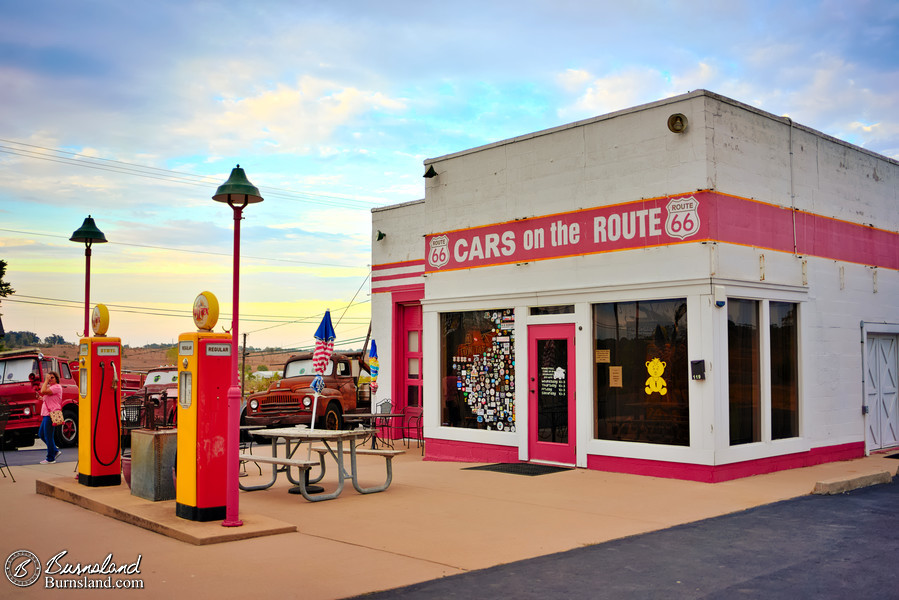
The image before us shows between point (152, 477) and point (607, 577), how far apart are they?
Answer: 18.3 ft

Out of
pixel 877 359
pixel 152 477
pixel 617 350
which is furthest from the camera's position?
pixel 877 359

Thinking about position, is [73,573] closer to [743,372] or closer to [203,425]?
[203,425]

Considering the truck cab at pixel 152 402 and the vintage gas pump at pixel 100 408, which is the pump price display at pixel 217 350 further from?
the truck cab at pixel 152 402

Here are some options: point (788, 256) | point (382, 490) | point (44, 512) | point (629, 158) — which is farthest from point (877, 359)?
point (44, 512)

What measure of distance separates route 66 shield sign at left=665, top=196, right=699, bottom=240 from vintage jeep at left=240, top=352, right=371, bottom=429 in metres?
10.0

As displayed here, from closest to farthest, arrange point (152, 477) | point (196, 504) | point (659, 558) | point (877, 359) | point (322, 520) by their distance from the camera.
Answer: point (659, 558), point (196, 504), point (322, 520), point (152, 477), point (877, 359)

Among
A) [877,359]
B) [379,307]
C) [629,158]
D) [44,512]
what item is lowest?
[44,512]

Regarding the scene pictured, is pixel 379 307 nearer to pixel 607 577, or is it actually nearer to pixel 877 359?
Result: pixel 877 359

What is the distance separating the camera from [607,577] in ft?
20.5

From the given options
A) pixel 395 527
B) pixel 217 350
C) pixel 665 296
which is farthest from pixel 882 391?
pixel 217 350

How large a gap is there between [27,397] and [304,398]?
6093mm

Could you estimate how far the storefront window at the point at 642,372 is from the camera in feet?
37.4

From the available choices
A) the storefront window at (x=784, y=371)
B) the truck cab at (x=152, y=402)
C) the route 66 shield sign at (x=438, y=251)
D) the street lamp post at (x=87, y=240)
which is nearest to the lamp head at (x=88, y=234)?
the street lamp post at (x=87, y=240)

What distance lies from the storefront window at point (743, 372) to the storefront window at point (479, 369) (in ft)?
11.9
